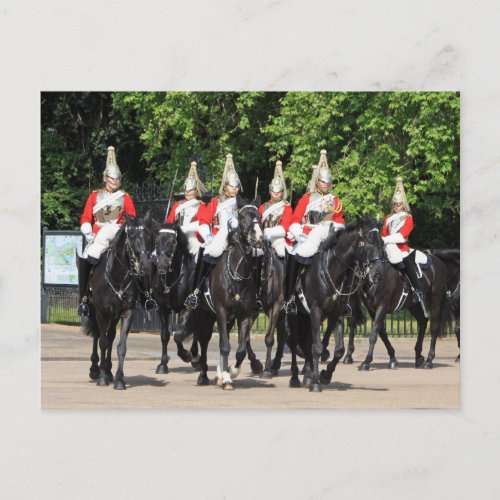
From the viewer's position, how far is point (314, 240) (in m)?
20.1

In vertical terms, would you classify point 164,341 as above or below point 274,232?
below

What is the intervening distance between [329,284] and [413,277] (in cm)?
593

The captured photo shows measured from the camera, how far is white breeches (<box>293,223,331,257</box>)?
20.1 metres

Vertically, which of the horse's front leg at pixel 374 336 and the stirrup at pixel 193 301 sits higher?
the stirrup at pixel 193 301

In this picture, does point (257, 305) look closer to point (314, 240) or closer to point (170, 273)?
point (314, 240)

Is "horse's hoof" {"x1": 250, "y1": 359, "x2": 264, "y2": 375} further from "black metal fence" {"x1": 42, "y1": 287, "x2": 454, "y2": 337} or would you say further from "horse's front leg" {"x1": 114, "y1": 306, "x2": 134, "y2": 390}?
"black metal fence" {"x1": 42, "y1": 287, "x2": 454, "y2": 337}

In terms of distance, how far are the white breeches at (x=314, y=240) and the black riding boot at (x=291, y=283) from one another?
37 centimetres

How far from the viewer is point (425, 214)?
84.9 ft

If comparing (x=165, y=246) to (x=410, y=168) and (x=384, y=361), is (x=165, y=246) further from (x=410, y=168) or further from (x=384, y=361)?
(x=384, y=361)

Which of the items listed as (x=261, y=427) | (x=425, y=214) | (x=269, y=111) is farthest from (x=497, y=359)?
(x=425, y=214)

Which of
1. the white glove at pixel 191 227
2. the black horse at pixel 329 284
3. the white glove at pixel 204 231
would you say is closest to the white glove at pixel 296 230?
the black horse at pixel 329 284

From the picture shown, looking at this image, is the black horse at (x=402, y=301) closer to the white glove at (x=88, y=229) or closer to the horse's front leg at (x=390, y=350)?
the horse's front leg at (x=390, y=350)

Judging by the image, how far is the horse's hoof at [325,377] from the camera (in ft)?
65.3

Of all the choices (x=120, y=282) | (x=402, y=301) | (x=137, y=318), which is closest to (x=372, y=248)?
(x=120, y=282)
